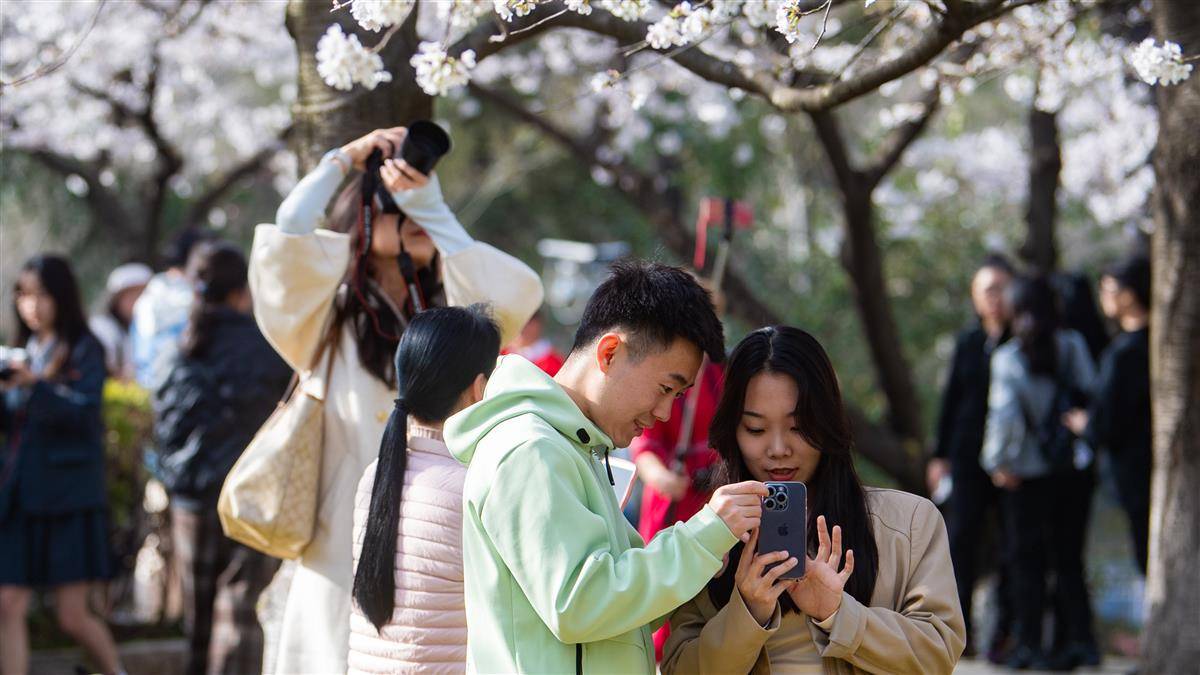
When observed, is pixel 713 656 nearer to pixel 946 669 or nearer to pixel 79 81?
pixel 946 669

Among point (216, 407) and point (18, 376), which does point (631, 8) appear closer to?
point (216, 407)

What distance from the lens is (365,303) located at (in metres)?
3.89

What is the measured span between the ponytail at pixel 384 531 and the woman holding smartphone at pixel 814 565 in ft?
2.04

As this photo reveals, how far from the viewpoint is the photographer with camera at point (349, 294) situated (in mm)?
3756

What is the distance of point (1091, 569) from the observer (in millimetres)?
11359

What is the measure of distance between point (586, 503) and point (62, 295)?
14.3ft

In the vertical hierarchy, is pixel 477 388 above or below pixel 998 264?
below

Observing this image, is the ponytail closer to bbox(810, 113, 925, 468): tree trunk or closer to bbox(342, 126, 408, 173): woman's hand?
bbox(342, 126, 408, 173): woman's hand

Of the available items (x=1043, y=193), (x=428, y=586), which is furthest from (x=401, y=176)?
(x=1043, y=193)

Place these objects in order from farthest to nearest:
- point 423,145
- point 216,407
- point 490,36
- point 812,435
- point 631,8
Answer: point 216,407, point 490,36, point 423,145, point 631,8, point 812,435

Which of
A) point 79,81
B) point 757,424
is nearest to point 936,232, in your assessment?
point 79,81

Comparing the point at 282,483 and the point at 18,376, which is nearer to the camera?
the point at 282,483

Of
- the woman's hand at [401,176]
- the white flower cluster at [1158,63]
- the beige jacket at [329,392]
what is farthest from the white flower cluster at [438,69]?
the white flower cluster at [1158,63]

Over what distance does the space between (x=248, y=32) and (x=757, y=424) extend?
8.32 meters
